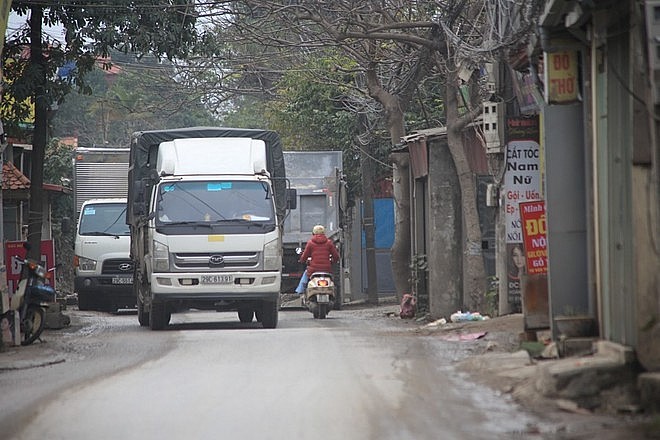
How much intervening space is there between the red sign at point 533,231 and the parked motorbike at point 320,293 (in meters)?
8.72

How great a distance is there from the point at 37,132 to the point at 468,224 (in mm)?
7910

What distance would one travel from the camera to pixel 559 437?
7633mm

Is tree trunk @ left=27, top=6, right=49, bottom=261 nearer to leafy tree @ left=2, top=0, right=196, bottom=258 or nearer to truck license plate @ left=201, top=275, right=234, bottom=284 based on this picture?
leafy tree @ left=2, top=0, right=196, bottom=258

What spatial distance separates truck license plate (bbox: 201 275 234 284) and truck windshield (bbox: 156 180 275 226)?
873mm

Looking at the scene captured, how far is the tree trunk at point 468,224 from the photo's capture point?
19.9 metres

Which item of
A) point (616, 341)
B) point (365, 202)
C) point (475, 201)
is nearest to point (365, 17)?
point (475, 201)

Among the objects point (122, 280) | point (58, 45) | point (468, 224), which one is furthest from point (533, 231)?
point (122, 280)

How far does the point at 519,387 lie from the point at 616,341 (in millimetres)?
927

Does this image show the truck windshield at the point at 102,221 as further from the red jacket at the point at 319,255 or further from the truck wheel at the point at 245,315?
the truck wheel at the point at 245,315

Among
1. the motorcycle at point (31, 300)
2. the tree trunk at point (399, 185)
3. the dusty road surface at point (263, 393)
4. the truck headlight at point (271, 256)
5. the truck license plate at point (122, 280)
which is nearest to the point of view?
the dusty road surface at point (263, 393)

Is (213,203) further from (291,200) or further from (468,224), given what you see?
(468,224)

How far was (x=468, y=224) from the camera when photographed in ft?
66.5

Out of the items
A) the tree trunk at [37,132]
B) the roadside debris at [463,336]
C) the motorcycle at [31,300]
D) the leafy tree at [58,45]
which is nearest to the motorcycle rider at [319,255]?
the leafy tree at [58,45]

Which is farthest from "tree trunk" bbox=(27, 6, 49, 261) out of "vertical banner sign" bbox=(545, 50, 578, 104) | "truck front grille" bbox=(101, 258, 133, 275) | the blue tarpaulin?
the blue tarpaulin
